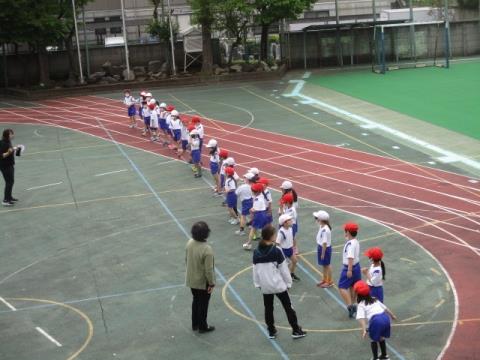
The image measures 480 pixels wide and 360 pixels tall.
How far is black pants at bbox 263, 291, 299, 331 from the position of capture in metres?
9.23

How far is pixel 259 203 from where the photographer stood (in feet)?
42.2

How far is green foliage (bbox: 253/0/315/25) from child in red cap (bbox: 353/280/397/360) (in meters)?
29.6

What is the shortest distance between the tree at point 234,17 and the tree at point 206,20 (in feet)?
1.32

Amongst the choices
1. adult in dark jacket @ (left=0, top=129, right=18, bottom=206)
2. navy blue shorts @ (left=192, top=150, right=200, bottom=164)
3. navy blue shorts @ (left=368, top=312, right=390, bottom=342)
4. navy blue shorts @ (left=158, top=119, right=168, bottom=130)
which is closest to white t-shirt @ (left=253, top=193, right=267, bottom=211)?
navy blue shorts @ (left=368, top=312, right=390, bottom=342)

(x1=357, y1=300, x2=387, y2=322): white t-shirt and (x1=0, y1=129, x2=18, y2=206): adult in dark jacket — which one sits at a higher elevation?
(x1=0, y1=129, x2=18, y2=206): adult in dark jacket

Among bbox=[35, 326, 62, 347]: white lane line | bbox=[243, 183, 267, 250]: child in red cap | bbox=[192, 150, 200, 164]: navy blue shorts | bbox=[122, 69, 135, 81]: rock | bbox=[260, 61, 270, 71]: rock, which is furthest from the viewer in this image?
bbox=[260, 61, 270, 71]: rock

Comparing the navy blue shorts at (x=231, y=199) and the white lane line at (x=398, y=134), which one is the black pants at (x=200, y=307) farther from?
the white lane line at (x=398, y=134)

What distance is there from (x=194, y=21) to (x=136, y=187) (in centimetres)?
2191

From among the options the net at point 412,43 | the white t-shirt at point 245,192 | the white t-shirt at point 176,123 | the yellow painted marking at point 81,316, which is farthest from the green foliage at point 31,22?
the yellow painted marking at point 81,316

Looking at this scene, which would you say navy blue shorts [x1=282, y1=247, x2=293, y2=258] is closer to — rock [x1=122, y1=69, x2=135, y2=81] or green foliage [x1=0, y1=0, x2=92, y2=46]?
green foliage [x1=0, y1=0, x2=92, y2=46]

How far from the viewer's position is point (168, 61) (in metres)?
41.2

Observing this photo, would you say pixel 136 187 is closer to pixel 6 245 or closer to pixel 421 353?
pixel 6 245

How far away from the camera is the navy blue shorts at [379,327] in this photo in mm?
8281

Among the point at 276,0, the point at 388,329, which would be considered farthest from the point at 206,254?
the point at 276,0
